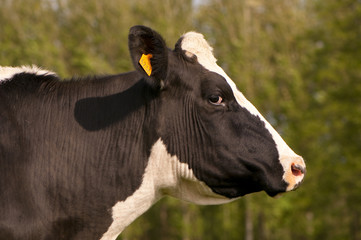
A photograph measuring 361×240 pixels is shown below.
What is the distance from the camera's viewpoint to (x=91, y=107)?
4.62 meters

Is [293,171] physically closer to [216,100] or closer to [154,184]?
[216,100]

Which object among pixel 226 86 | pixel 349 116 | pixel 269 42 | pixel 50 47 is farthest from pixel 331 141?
pixel 226 86

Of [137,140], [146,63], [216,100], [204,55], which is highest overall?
[204,55]

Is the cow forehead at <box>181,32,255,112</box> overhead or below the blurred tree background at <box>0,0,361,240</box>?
below

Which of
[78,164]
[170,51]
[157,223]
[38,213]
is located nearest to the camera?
[38,213]

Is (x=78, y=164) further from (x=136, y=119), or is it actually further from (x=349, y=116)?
(x=349, y=116)

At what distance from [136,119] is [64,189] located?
74 centimetres

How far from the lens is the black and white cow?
4328 millimetres

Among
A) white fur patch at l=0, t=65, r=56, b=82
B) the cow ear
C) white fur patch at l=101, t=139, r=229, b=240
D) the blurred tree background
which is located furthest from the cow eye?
the blurred tree background

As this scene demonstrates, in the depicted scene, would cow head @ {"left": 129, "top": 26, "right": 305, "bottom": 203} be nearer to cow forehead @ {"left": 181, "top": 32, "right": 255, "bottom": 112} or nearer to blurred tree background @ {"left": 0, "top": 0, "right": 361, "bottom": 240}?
cow forehead @ {"left": 181, "top": 32, "right": 255, "bottom": 112}

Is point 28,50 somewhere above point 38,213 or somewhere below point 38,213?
above

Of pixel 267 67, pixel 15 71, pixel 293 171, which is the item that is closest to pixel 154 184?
pixel 293 171

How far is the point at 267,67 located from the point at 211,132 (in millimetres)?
34089

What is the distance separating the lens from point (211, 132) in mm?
4566
